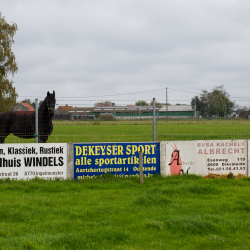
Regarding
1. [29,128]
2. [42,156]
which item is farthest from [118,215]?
[29,128]

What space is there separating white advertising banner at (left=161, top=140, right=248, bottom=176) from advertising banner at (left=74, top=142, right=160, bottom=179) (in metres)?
0.53

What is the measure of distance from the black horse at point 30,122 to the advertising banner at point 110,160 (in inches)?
71.2

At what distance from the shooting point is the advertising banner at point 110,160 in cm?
867

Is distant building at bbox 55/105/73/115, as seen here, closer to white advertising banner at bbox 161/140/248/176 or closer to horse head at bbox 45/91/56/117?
horse head at bbox 45/91/56/117

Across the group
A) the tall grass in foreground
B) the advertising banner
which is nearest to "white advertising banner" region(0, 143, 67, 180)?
the advertising banner

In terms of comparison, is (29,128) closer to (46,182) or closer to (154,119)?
(46,182)

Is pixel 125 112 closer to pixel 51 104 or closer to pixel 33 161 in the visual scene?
pixel 51 104

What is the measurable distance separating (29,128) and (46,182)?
310 centimetres

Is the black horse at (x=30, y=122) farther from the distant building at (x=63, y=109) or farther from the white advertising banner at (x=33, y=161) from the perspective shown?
the white advertising banner at (x=33, y=161)

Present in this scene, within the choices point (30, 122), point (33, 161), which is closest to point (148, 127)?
point (33, 161)

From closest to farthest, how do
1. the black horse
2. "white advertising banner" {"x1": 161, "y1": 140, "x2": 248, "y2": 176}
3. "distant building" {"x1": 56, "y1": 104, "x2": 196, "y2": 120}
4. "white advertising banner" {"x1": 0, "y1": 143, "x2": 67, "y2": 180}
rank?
"white advertising banner" {"x1": 0, "y1": 143, "x2": 67, "y2": 180} < "white advertising banner" {"x1": 161, "y1": 140, "x2": 248, "y2": 176} < "distant building" {"x1": 56, "y1": 104, "x2": 196, "y2": 120} < the black horse

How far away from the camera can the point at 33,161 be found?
8.66m

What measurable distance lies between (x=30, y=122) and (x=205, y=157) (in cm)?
618

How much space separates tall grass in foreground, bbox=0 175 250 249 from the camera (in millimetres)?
4258
